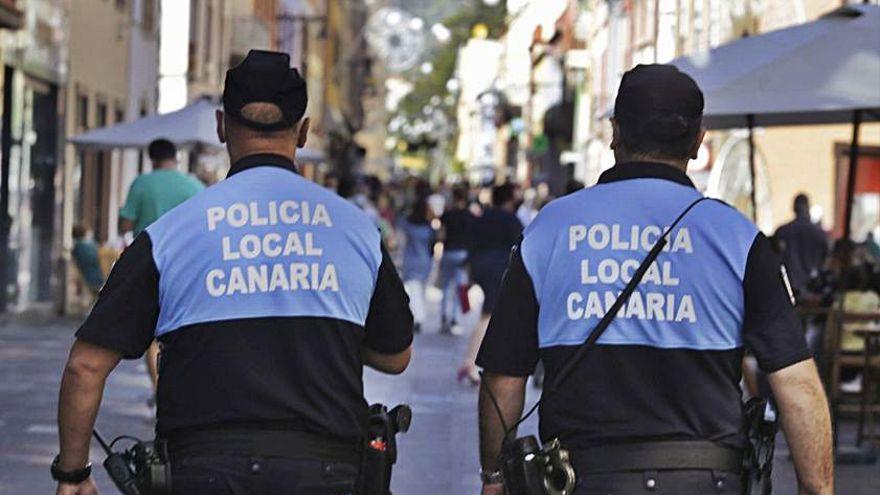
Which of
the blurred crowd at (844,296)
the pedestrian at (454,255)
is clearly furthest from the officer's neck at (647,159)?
the pedestrian at (454,255)

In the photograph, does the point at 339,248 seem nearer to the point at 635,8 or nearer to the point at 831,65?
the point at 831,65

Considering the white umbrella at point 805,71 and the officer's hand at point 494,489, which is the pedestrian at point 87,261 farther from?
the officer's hand at point 494,489

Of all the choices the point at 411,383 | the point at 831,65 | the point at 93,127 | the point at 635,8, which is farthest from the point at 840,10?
the point at 635,8

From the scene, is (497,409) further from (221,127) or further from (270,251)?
(221,127)

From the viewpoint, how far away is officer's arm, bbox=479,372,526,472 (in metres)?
5.55

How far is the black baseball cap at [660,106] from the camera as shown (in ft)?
18.1

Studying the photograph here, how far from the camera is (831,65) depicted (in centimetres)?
1338

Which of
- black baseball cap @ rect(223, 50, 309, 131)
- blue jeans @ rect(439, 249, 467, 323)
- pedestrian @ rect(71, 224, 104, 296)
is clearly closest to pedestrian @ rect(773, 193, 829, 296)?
blue jeans @ rect(439, 249, 467, 323)

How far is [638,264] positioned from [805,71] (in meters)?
8.23

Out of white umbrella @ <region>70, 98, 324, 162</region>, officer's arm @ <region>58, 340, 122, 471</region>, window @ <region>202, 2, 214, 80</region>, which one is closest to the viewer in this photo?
officer's arm @ <region>58, 340, 122, 471</region>

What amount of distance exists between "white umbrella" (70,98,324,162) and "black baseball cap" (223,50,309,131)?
1901 cm

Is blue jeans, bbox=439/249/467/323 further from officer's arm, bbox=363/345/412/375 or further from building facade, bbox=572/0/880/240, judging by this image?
officer's arm, bbox=363/345/412/375

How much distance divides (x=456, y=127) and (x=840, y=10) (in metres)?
137

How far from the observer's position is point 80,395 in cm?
531
